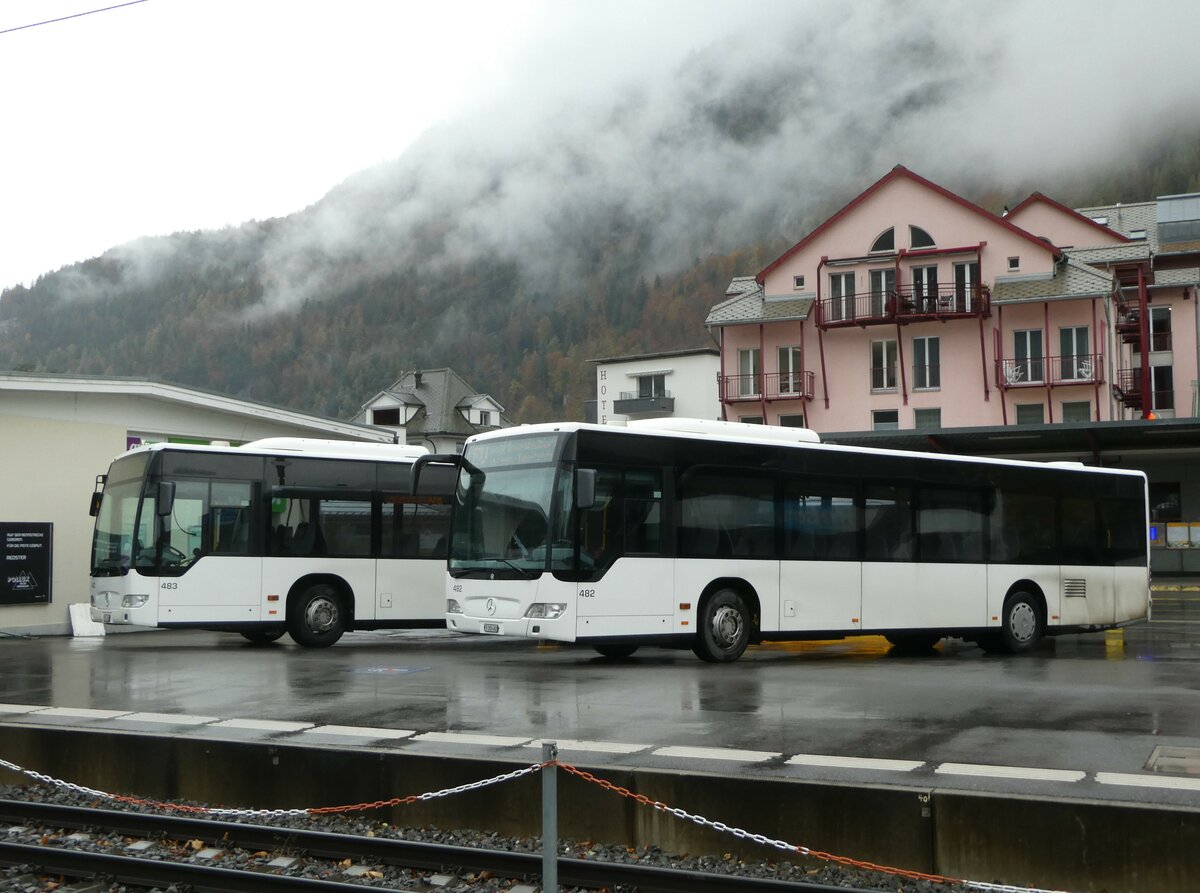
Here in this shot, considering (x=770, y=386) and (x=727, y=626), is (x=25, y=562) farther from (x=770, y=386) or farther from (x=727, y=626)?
(x=770, y=386)

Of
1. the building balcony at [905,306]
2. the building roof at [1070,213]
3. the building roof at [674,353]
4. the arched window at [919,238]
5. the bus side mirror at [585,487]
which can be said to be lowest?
the bus side mirror at [585,487]

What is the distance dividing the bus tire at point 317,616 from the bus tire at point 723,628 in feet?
21.1

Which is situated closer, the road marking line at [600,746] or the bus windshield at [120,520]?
the road marking line at [600,746]

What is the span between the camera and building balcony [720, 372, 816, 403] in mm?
54750

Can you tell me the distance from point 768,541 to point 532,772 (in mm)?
9282

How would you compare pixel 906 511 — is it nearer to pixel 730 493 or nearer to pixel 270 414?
pixel 730 493

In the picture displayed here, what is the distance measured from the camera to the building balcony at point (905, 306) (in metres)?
51.5

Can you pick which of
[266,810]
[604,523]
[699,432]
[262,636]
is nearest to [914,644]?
[699,432]

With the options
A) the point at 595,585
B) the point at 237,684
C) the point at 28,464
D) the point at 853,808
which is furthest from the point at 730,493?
the point at 28,464

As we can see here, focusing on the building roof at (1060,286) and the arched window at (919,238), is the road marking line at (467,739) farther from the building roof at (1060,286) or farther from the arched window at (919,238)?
the arched window at (919,238)

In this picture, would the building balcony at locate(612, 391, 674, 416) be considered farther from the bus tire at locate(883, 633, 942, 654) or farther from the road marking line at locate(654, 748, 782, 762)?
the road marking line at locate(654, 748, 782, 762)

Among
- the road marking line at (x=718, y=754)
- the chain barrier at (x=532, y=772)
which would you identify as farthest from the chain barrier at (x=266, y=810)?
the road marking line at (x=718, y=754)

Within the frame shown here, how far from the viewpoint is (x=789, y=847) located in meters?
7.46

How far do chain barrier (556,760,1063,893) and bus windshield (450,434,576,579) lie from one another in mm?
7286
